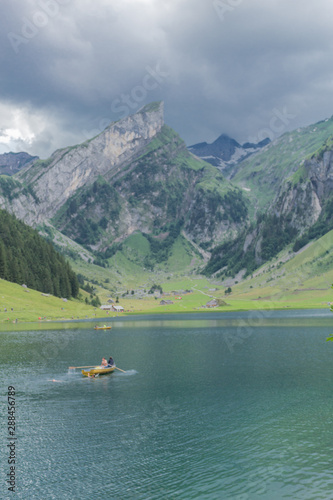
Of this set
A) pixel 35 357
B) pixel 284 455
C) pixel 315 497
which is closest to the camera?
pixel 315 497

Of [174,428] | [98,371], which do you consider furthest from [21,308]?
[174,428]

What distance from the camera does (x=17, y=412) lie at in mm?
51094

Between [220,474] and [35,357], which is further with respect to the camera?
[35,357]

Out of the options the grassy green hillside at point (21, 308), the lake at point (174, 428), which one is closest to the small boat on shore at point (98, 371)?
the lake at point (174, 428)

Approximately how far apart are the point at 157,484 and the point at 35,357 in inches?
2777

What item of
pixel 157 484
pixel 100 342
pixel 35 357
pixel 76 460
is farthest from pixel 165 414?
pixel 100 342

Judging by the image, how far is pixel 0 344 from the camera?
367 ft

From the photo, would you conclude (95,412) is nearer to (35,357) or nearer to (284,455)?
(284,455)

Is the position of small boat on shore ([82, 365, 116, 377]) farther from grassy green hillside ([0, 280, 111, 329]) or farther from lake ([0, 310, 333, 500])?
grassy green hillside ([0, 280, 111, 329])

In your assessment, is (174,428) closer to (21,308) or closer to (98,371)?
(98,371)

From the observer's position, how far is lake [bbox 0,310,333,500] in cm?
3053

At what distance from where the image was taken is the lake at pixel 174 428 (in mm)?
30531

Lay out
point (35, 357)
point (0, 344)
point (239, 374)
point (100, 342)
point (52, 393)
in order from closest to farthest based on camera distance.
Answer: point (52, 393), point (239, 374), point (35, 357), point (0, 344), point (100, 342)

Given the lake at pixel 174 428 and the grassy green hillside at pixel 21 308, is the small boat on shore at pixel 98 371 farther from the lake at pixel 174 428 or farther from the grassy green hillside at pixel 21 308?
the grassy green hillside at pixel 21 308
